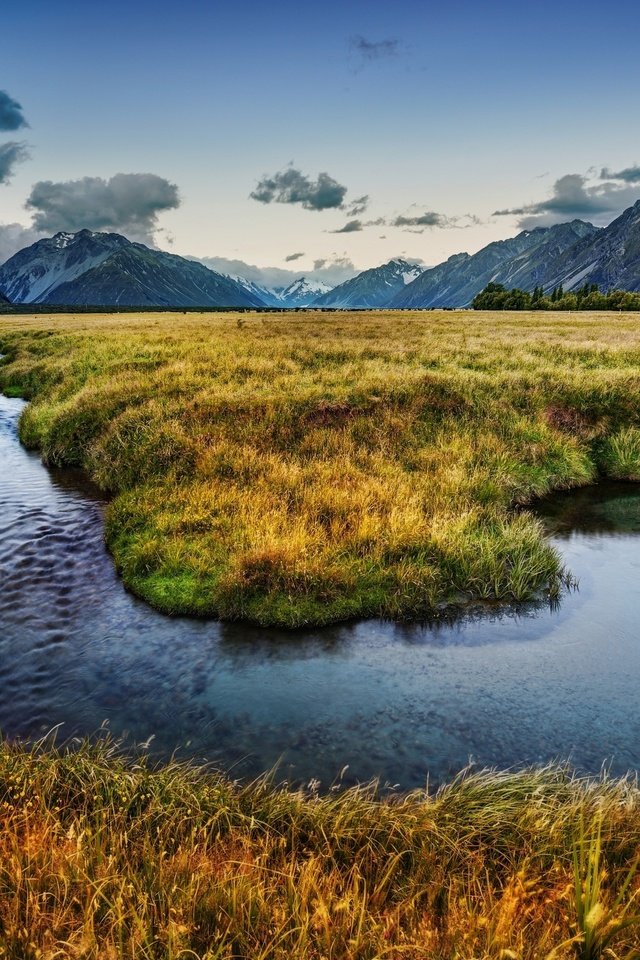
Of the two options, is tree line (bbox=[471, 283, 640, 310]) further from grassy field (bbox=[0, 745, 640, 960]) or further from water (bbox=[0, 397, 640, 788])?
grassy field (bbox=[0, 745, 640, 960])

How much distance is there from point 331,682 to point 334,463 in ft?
23.6

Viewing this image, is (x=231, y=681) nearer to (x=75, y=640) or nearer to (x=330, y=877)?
(x=75, y=640)

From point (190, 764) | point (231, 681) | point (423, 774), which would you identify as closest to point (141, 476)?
point (231, 681)

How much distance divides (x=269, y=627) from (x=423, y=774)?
3482 millimetres

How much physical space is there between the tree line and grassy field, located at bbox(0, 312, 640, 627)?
315 feet

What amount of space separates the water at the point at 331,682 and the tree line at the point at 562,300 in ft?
378

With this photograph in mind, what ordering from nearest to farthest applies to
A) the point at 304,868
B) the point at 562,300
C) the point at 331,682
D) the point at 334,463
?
1. the point at 304,868
2. the point at 331,682
3. the point at 334,463
4. the point at 562,300

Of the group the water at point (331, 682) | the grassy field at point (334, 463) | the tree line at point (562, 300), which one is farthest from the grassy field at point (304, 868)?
the tree line at point (562, 300)

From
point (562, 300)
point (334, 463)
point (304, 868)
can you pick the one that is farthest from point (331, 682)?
point (562, 300)

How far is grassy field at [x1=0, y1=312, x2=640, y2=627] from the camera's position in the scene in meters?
9.26

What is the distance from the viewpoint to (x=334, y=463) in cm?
1362

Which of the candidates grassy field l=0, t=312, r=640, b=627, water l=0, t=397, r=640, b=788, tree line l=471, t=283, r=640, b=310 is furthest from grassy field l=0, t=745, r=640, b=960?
tree line l=471, t=283, r=640, b=310

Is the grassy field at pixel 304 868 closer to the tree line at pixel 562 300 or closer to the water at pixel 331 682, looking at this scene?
the water at pixel 331 682

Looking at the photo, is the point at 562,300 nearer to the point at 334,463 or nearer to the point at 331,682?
the point at 334,463
